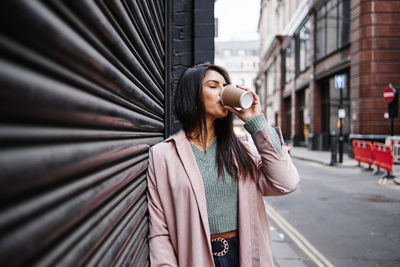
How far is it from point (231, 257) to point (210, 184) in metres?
0.44

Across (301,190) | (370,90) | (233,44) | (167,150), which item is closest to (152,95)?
(167,150)

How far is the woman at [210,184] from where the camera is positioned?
1705 millimetres

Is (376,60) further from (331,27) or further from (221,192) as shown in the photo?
(221,192)

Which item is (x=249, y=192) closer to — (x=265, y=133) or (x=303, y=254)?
(x=265, y=133)

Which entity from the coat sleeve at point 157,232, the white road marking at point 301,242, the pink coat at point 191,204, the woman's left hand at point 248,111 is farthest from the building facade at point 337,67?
the coat sleeve at point 157,232

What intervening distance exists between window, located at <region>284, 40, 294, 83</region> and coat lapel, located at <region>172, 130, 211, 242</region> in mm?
29016

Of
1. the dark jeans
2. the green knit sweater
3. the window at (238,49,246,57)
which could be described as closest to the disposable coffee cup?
the green knit sweater

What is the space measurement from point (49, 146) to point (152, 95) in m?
1.49

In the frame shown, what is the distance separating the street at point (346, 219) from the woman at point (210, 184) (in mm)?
2628

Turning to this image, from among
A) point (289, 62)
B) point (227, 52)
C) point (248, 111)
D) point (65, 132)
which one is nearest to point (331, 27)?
point (289, 62)

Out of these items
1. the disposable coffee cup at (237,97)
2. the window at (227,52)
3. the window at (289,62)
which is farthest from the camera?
the window at (227,52)

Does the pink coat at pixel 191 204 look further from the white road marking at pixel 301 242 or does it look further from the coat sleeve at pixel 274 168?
the white road marking at pixel 301 242

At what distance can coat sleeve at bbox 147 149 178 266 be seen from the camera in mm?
1681

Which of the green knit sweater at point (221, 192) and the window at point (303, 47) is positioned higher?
the window at point (303, 47)
